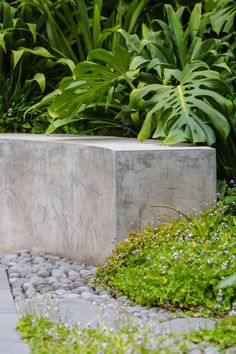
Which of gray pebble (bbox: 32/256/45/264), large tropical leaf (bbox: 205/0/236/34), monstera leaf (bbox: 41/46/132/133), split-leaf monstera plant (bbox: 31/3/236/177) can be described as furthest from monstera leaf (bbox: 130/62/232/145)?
gray pebble (bbox: 32/256/45/264)

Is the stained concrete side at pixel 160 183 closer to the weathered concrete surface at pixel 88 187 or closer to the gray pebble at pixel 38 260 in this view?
the weathered concrete surface at pixel 88 187

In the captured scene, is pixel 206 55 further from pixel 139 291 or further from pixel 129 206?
pixel 139 291

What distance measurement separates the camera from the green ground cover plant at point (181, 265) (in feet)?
15.5

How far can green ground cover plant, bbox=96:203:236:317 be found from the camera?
4.72m

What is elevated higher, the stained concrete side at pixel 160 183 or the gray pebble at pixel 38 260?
the stained concrete side at pixel 160 183

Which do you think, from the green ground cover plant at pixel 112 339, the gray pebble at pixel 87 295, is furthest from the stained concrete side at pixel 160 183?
the green ground cover plant at pixel 112 339

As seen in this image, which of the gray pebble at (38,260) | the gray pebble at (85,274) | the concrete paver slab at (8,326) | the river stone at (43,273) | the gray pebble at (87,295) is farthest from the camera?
the gray pebble at (38,260)

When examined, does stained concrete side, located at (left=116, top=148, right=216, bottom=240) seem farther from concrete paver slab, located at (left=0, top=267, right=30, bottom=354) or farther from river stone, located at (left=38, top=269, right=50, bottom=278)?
concrete paver slab, located at (left=0, top=267, right=30, bottom=354)

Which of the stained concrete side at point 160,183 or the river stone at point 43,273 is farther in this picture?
the river stone at point 43,273

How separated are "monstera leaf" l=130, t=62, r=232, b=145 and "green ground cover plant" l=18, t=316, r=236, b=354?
2214 mm

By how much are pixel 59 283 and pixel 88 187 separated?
94 centimetres

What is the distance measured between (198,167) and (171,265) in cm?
109

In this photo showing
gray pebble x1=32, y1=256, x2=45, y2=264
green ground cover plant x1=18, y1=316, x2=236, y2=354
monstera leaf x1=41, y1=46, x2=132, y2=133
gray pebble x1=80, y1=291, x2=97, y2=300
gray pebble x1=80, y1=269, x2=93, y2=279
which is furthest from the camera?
monstera leaf x1=41, y1=46, x2=132, y2=133

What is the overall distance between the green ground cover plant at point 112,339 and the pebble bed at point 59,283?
0.06 metres
